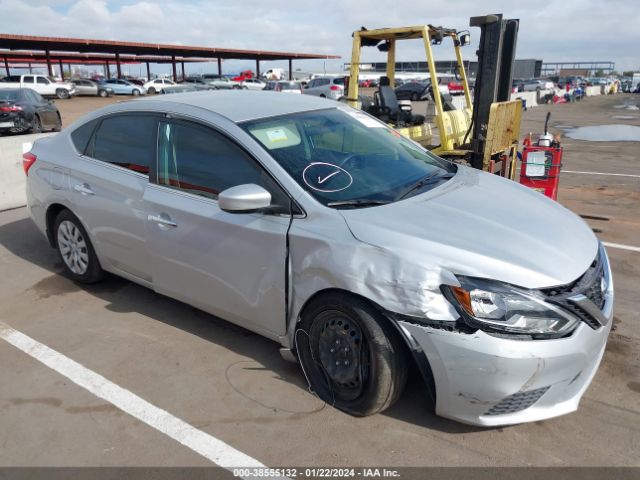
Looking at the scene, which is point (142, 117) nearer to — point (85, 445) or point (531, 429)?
point (85, 445)

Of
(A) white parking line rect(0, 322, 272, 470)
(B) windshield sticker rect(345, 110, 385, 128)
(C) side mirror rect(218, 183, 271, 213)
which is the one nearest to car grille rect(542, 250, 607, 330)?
(C) side mirror rect(218, 183, 271, 213)

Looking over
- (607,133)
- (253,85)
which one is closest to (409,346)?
(607,133)

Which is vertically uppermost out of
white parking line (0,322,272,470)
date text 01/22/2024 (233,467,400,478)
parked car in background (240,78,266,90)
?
parked car in background (240,78,266,90)

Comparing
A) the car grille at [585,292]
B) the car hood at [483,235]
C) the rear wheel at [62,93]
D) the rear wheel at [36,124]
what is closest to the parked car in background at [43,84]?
the rear wheel at [62,93]

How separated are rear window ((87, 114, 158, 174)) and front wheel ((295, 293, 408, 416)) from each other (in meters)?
1.75

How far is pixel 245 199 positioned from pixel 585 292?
5.80ft

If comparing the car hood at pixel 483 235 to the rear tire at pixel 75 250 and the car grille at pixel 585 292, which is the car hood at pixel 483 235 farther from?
the rear tire at pixel 75 250

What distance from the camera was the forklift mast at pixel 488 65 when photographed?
667 cm

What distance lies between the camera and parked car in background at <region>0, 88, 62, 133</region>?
46.8 feet

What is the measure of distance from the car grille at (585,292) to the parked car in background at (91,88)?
44.9 meters

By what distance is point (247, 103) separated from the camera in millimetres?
3695

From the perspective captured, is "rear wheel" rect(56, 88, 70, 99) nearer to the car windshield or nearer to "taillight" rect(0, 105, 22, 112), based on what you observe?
"taillight" rect(0, 105, 22, 112)

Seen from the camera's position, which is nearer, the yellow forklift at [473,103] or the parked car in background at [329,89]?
the yellow forklift at [473,103]

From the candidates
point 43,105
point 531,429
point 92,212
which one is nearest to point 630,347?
point 531,429
